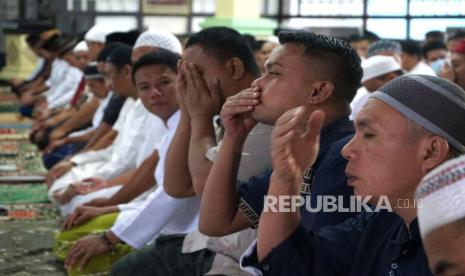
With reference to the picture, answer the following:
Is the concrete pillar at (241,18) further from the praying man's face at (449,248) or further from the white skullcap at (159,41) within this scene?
the praying man's face at (449,248)

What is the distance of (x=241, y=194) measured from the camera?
2.75 meters

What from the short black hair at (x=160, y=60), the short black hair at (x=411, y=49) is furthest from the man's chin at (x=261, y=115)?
the short black hair at (x=411, y=49)

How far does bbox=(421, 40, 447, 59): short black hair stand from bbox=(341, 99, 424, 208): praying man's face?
796cm

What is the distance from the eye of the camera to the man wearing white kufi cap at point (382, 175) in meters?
2.12

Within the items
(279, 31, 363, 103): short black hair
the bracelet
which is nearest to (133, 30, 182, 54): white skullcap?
the bracelet

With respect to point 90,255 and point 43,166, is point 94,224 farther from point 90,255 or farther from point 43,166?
point 43,166

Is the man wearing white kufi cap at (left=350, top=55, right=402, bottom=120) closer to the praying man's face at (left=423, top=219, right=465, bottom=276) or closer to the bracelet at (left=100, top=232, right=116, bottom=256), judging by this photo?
the bracelet at (left=100, top=232, right=116, bottom=256)

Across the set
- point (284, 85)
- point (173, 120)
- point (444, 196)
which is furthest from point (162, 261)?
point (444, 196)

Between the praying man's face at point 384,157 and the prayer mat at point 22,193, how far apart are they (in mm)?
4801

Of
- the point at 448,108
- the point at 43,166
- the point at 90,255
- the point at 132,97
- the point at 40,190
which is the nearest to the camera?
the point at 448,108

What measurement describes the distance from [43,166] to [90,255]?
4415mm

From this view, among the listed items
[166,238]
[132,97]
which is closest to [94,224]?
[166,238]

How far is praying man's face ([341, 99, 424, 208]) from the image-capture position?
2.14 m

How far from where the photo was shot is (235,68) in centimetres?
340
